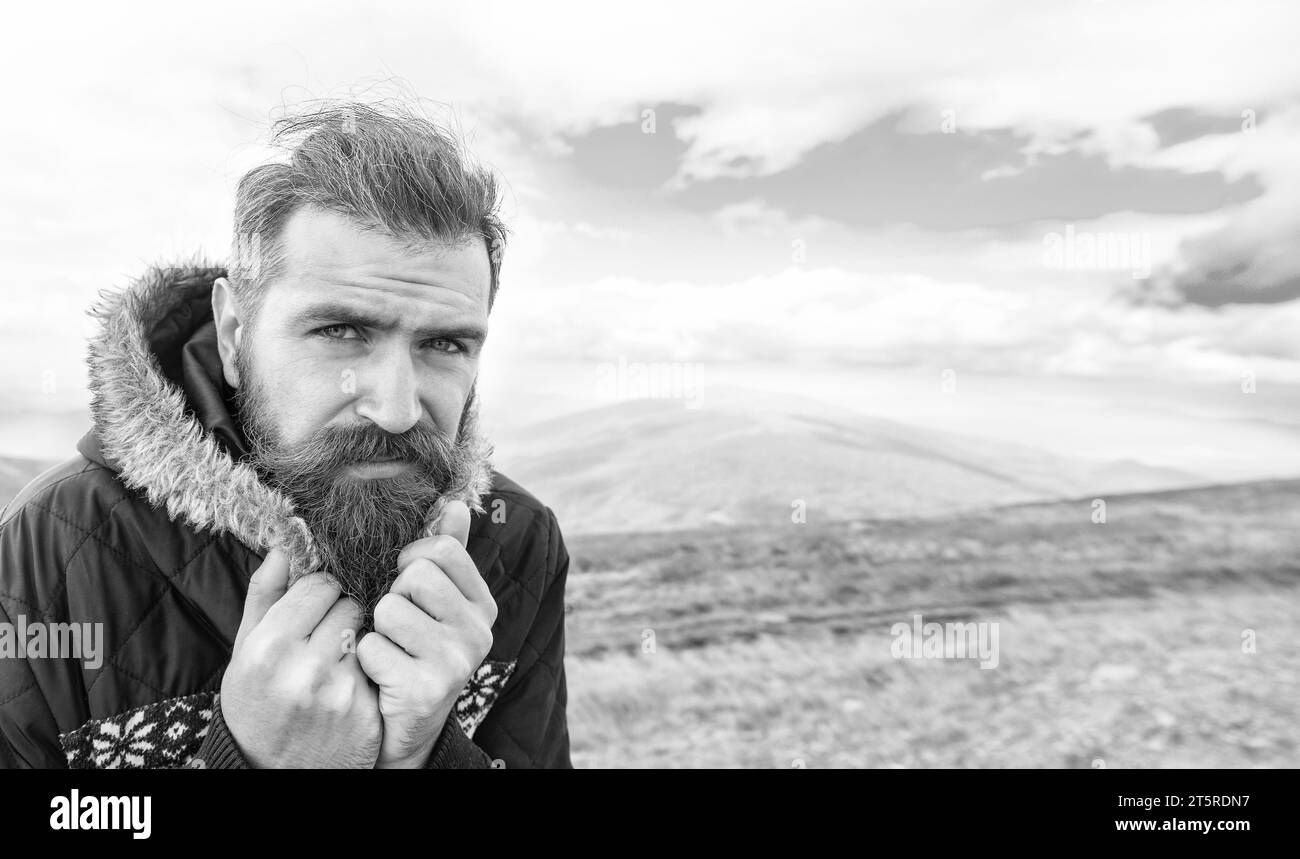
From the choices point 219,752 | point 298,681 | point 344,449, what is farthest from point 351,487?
point 219,752

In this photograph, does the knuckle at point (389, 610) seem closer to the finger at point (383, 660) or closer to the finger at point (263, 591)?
the finger at point (383, 660)

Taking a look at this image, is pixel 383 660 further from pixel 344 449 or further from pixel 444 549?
pixel 344 449

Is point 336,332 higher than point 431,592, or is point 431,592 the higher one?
point 336,332

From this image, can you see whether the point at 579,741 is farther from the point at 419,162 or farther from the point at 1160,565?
the point at 1160,565

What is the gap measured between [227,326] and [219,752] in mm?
1050

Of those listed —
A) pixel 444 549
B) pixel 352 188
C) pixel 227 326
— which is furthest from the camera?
pixel 227 326

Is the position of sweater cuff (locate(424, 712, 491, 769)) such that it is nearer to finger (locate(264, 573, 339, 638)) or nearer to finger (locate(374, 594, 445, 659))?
finger (locate(374, 594, 445, 659))

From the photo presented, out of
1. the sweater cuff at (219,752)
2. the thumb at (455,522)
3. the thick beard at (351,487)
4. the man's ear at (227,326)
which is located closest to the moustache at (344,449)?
the thick beard at (351,487)

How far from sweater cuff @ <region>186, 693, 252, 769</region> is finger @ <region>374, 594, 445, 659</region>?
1.42 feet

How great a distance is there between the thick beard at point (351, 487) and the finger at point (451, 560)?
0.16 m

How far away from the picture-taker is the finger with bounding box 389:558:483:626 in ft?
6.25

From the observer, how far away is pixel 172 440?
2.04 meters

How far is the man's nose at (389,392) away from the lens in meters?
2.04

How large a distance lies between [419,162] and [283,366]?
61cm
